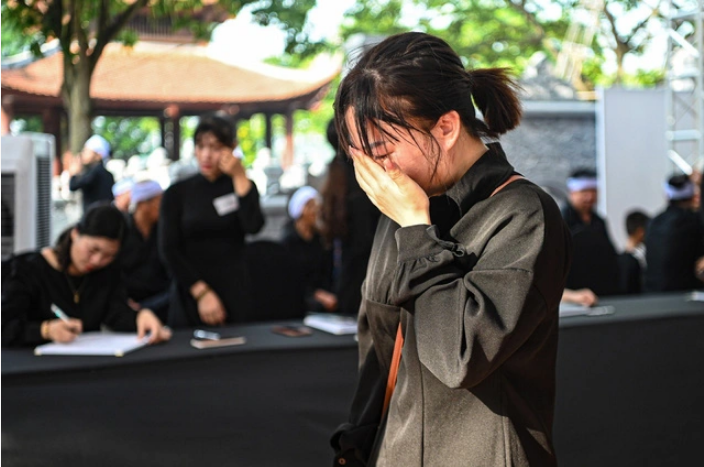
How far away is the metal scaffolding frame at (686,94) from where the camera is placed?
24.9ft

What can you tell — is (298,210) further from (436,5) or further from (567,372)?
(436,5)

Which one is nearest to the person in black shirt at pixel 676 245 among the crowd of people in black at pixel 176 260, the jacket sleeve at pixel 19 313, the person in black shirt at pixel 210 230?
the crowd of people in black at pixel 176 260

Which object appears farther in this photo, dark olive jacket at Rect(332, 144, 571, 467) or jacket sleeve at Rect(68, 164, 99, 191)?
jacket sleeve at Rect(68, 164, 99, 191)

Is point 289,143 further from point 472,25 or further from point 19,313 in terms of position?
point 19,313

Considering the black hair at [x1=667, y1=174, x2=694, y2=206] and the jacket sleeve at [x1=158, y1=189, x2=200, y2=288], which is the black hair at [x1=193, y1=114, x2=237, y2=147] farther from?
the black hair at [x1=667, y1=174, x2=694, y2=206]

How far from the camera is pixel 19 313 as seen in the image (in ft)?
7.45

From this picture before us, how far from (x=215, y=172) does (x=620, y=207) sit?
6186 mm

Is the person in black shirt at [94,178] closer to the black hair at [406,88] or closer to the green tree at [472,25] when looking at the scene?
the black hair at [406,88]

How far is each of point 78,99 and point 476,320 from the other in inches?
305

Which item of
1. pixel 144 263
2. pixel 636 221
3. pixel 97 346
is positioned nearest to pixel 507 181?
pixel 97 346

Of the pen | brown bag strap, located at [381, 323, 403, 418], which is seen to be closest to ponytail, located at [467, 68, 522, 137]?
brown bag strap, located at [381, 323, 403, 418]

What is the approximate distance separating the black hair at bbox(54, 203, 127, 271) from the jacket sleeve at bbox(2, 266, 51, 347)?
0.46 feet

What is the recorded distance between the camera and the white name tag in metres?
2.90

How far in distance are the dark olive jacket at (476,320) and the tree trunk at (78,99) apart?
295 inches
